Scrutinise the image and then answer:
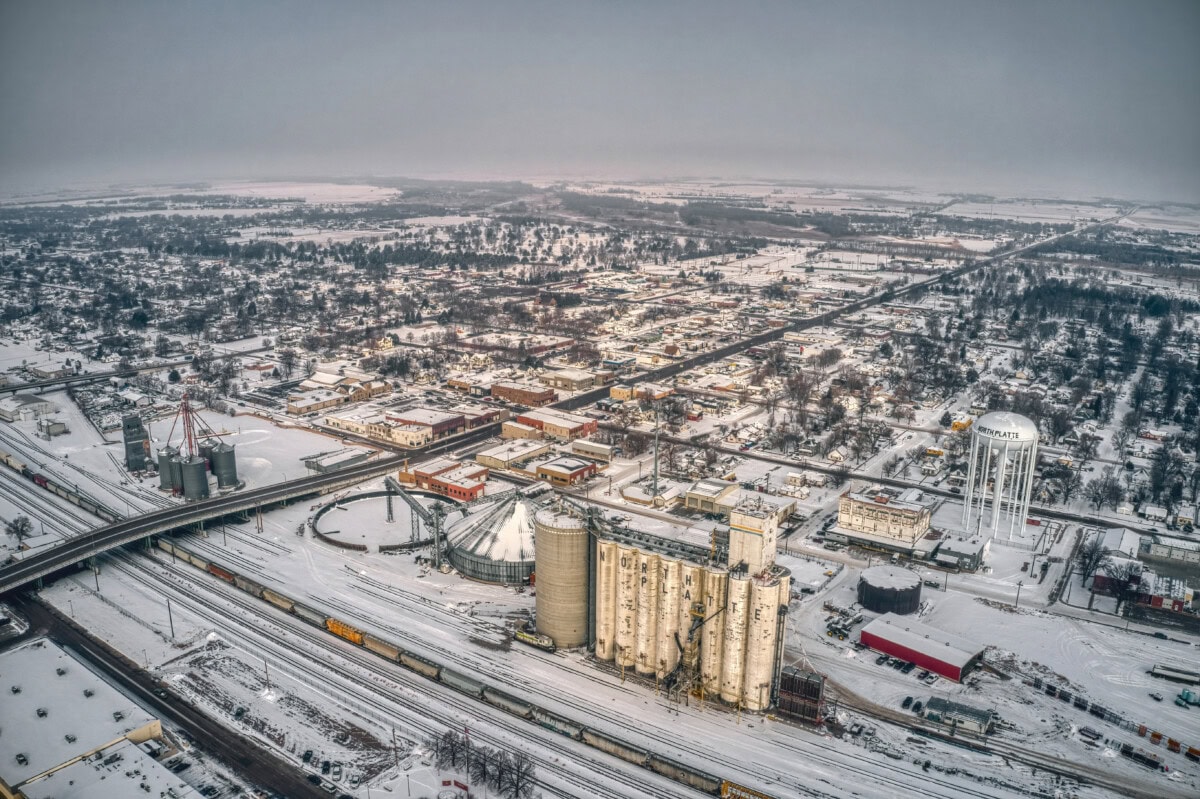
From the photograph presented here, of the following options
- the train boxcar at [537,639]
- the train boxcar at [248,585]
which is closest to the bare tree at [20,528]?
the train boxcar at [248,585]

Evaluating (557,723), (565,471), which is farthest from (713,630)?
(565,471)

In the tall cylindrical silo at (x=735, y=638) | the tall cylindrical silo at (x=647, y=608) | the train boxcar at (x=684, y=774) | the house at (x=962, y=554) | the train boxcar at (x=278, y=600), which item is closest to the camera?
the train boxcar at (x=684, y=774)

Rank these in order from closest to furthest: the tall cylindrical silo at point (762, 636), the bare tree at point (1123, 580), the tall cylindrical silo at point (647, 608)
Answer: the tall cylindrical silo at point (762, 636) → the tall cylindrical silo at point (647, 608) → the bare tree at point (1123, 580)

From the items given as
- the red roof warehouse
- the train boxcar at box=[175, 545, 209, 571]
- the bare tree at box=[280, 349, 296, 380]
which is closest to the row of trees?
the red roof warehouse

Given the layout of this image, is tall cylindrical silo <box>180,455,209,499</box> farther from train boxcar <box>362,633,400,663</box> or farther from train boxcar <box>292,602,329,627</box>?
train boxcar <box>362,633,400,663</box>

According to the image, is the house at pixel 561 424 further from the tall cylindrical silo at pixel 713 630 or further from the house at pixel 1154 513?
the house at pixel 1154 513

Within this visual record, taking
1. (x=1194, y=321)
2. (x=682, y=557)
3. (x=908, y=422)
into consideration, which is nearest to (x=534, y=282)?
(x=908, y=422)

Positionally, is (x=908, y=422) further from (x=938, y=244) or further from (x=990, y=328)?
(x=938, y=244)
